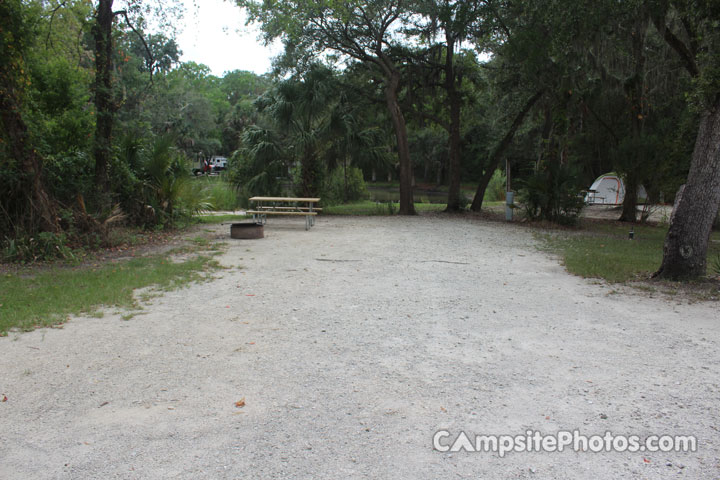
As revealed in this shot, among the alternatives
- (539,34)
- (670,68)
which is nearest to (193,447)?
(539,34)

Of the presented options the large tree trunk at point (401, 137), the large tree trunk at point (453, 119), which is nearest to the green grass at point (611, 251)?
the large tree trunk at point (453, 119)

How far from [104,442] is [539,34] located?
1199 cm

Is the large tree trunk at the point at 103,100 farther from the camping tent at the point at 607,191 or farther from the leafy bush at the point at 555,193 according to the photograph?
the camping tent at the point at 607,191

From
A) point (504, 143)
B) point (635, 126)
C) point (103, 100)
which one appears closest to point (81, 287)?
point (103, 100)

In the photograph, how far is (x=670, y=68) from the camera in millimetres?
13211

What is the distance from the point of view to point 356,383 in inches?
130

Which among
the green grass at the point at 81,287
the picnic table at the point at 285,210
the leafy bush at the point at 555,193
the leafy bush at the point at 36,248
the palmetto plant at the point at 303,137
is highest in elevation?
the palmetto plant at the point at 303,137

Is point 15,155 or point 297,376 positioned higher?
point 15,155

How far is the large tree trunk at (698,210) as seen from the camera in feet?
20.0

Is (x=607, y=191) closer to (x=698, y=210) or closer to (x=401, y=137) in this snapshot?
(x=401, y=137)

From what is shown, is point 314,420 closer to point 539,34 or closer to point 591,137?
point 539,34

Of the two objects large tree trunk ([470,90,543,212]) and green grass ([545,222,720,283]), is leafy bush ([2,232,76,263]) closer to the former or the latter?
green grass ([545,222,720,283])

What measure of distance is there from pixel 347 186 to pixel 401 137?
15.8ft

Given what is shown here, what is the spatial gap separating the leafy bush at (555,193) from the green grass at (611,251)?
61 centimetres
